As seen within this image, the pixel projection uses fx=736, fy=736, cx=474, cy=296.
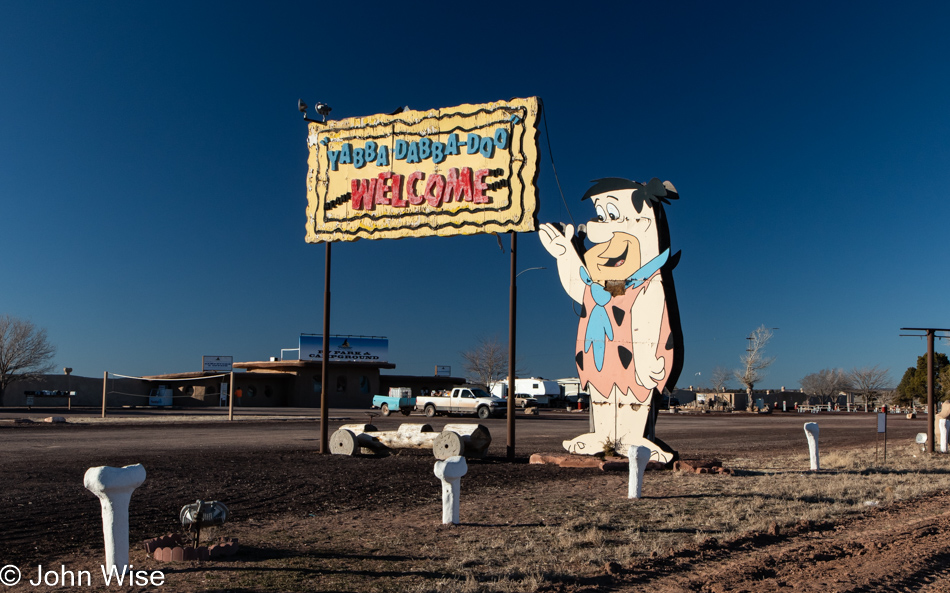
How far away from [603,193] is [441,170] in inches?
131

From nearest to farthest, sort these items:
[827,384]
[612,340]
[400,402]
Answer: [612,340]
[400,402]
[827,384]

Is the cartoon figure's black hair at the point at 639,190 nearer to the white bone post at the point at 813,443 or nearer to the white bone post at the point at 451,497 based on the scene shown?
the white bone post at the point at 813,443

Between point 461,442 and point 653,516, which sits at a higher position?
point 461,442

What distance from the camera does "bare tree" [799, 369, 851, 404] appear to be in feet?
374

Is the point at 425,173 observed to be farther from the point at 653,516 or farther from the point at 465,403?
the point at 465,403

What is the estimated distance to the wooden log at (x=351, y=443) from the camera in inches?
596

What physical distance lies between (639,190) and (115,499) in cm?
1071

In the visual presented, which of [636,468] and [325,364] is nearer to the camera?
[636,468]

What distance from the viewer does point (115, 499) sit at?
5.36m

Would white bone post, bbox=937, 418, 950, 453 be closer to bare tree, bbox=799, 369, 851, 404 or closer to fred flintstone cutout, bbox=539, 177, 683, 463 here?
fred flintstone cutout, bbox=539, 177, 683, 463

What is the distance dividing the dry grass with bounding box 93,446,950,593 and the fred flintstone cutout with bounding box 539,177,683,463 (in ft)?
5.52

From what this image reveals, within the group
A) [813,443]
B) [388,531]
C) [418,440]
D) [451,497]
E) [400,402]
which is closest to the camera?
[388,531]

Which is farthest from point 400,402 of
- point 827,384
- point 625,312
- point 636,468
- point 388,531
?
point 827,384

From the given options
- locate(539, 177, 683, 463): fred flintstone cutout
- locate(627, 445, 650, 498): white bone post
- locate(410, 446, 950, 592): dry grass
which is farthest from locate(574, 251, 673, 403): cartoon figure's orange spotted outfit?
locate(627, 445, 650, 498): white bone post
